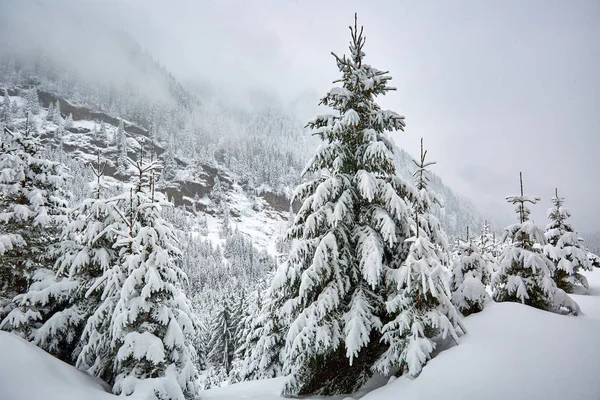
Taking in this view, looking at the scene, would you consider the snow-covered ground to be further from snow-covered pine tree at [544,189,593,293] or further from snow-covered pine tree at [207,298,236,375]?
snow-covered pine tree at [207,298,236,375]

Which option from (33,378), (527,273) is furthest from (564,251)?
(33,378)

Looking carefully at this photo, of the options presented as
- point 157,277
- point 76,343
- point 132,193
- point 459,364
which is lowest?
point 76,343

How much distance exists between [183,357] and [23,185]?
9.44 m

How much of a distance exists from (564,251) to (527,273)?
939 cm

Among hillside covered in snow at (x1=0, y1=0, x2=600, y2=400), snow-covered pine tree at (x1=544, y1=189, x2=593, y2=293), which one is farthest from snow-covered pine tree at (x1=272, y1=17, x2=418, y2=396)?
snow-covered pine tree at (x1=544, y1=189, x2=593, y2=293)

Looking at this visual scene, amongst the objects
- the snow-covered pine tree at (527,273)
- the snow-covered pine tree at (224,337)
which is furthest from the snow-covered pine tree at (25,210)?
the snow-covered pine tree at (224,337)

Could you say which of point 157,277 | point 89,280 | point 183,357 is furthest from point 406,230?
point 89,280

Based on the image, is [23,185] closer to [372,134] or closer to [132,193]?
[132,193]

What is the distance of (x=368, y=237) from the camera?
771 centimetres

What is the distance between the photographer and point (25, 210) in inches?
433

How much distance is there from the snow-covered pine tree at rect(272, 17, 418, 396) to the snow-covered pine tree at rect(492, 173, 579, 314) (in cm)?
353

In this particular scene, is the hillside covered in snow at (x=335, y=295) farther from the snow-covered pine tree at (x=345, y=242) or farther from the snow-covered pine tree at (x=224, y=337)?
the snow-covered pine tree at (x=224, y=337)

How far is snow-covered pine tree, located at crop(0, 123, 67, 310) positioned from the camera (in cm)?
1088

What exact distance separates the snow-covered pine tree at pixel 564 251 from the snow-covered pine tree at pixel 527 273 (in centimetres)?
721
